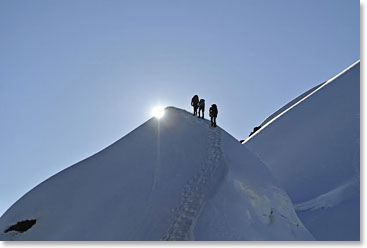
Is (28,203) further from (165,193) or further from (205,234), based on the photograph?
(205,234)

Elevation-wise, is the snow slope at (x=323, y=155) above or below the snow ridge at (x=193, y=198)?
above

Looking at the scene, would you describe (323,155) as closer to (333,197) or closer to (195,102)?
(333,197)

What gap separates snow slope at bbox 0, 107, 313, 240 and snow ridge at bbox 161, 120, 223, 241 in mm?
33

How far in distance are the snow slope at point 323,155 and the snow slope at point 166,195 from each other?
243 inches

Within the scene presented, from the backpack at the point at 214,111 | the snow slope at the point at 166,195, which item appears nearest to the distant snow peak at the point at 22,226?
the snow slope at the point at 166,195

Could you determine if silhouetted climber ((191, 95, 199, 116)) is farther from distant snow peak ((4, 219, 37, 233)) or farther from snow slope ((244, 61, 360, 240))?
distant snow peak ((4, 219, 37, 233))

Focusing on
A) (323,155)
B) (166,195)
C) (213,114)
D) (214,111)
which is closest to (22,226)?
(166,195)

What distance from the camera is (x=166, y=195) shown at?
12711mm

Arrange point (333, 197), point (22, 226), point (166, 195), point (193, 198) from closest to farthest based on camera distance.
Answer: point (193, 198), point (166, 195), point (22, 226), point (333, 197)

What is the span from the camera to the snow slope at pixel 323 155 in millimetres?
19797

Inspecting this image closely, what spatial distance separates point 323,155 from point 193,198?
15.4 metres

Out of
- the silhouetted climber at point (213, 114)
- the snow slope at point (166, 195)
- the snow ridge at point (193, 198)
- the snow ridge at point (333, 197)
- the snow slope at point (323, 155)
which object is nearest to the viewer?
the snow ridge at point (193, 198)

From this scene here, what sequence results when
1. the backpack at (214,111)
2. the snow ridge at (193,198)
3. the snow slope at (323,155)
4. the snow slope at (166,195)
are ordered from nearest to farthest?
1. the snow ridge at (193,198)
2. the snow slope at (166,195)
3. the backpack at (214,111)
4. the snow slope at (323,155)

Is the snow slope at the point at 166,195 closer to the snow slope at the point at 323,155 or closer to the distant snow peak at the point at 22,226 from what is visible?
the distant snow peak at the point at 22,226
